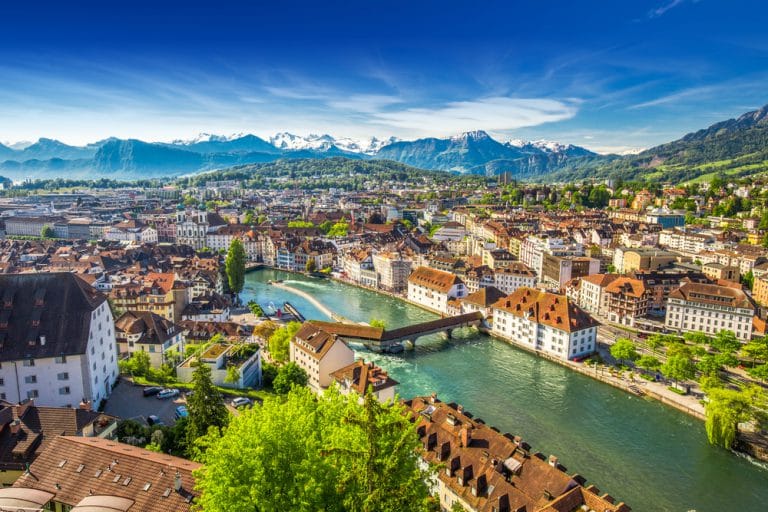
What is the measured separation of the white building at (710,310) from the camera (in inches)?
1533

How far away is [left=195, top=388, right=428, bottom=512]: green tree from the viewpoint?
9609 millimetres

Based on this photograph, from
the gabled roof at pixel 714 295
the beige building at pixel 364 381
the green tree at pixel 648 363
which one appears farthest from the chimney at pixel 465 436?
the gabled roof at pixel 714 295

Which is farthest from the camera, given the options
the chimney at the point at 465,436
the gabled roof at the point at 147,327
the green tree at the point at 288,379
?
the gabled roof at the point at 147,327

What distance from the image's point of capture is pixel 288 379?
26.8 m

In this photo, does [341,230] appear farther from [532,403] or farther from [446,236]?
[532,403]

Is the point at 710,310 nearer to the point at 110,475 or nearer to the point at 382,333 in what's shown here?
the point at 382,333

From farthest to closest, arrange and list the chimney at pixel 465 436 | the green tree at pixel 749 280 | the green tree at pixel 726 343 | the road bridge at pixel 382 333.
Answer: the green tree at pixel 749 280 < the road bridge at pixel 382 333 < the green tree at pixel 726 343 < the chimney at pixel 465 436

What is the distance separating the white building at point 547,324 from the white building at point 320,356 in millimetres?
14814

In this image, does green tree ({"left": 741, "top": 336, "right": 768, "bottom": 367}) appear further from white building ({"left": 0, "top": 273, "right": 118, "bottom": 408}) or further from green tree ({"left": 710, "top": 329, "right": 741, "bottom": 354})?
white building ({"left": 0, "top": 273, "right": 118, "bottom": 408})

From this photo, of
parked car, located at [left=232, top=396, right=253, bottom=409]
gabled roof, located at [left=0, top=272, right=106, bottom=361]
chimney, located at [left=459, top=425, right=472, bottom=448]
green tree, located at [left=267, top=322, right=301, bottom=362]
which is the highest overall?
gabled roof, located at [left=0, top=272, right=106, bottom=361]

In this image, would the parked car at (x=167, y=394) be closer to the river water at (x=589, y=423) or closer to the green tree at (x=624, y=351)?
the river water at (x=589, y=423)

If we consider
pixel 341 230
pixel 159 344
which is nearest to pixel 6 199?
pixel 341 230

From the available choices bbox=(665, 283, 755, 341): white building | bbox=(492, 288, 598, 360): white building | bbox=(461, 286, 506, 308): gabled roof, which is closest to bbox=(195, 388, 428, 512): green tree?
bbox=(492, 288, 598, 360): white building

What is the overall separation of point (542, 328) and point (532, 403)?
8.80 m
